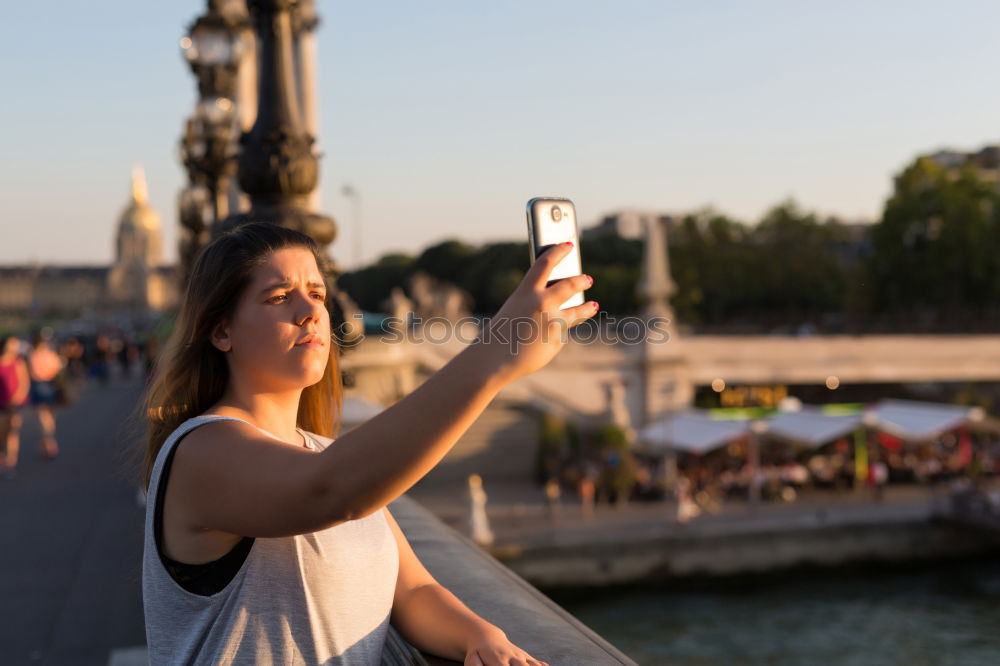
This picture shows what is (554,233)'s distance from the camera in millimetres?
1335

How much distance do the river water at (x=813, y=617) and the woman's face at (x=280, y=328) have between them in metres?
17.7

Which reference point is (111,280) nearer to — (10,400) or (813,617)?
(813,617)

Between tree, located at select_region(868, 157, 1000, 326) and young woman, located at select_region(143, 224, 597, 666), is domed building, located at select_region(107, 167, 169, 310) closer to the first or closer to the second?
tree, located at select_region(868, 157, 1000, 326)

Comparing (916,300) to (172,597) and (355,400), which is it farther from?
(172,597)

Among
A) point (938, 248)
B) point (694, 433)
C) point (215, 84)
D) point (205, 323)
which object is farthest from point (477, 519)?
point (938, 248)

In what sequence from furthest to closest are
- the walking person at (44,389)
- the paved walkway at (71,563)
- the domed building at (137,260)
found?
the domed building at (137,260), the walking person at (44,389), the paved walkway at (71,563)

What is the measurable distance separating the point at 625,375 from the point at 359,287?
2557 inches

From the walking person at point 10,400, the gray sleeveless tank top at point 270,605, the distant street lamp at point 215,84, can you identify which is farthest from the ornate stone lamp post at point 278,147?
the walking person at point 10,400

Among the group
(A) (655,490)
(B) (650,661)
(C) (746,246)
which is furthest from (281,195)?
(C) (746,246)

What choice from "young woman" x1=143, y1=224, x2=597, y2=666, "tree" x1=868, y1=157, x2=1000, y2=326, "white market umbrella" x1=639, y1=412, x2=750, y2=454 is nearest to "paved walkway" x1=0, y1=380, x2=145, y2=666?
"young woman" x1=143, y1=224, x2=597, y2=666

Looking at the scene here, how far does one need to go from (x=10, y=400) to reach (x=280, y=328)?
9378 mm

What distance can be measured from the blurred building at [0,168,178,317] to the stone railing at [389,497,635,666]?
521 feet

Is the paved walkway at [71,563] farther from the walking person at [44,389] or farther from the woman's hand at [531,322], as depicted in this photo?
the woman's hand at [531,322]

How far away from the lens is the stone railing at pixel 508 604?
6.48ft
